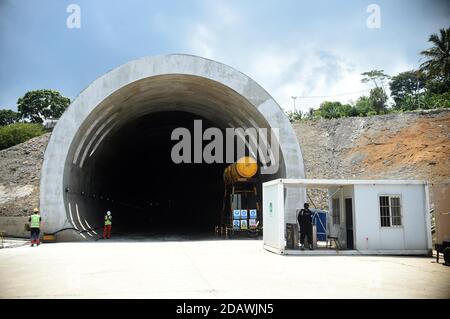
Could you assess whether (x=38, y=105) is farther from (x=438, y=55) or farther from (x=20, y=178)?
(x=438, y=55)

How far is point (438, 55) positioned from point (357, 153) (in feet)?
47.5

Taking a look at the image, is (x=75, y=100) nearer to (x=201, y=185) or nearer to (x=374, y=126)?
(x=201, y=185)

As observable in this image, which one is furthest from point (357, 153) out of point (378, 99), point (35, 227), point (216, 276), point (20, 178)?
point (378, 99)

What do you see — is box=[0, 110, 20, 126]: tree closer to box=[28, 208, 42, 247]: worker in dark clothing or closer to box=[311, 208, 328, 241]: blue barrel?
box=[28, 208, 42, 247]: worker in dark clothing

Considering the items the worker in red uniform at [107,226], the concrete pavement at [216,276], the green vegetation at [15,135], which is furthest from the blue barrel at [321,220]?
the green vegetation at [15,135]

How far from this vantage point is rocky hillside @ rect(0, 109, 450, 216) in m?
30.2

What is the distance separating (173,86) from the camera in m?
20.3

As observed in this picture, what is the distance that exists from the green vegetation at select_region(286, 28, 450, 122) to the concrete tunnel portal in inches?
706

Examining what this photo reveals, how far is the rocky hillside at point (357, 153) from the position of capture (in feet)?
99.1

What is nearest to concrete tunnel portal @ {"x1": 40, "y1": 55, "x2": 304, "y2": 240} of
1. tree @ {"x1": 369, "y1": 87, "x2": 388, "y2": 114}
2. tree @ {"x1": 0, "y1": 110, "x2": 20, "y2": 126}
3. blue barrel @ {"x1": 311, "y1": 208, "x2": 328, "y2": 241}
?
blue barrel @ {"x1": 311, "y1": 208, "x2": 328, "y2": 241}

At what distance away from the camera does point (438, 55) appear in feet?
135

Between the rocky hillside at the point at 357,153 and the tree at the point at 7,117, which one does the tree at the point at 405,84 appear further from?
the tree at the point at 7,117

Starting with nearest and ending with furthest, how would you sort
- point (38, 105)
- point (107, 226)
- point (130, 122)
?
point (107, 226)
point (130, 122)
point (38, 105)

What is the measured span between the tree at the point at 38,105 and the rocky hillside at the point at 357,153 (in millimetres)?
40687
